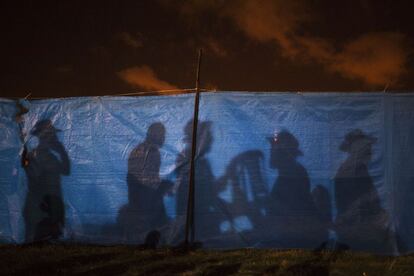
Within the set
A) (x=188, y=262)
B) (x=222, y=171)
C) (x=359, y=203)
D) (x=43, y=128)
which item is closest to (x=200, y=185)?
(x=222, y=171)

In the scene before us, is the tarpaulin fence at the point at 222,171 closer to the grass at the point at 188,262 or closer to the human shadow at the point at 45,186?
the human shadow at the point at 45,186

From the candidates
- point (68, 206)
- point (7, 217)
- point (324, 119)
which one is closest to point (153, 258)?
point (68, 206)

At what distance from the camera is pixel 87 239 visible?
5695 mm

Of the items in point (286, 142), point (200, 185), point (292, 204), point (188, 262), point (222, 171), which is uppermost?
point (286, 142)

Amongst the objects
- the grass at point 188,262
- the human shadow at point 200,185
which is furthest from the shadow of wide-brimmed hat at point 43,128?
the human shadow at point 200,185

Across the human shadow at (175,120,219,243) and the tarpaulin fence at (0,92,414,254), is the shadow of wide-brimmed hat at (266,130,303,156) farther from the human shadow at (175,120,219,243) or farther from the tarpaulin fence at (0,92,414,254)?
the human shadow at (175,120,219,243)

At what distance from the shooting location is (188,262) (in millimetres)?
4879

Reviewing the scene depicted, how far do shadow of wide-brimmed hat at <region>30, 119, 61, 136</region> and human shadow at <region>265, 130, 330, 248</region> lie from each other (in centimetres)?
334

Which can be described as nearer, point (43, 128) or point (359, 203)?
point (359, 203)

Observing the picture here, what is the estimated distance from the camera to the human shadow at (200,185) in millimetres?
5445

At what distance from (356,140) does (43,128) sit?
15.2ft

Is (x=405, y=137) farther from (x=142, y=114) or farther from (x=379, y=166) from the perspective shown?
(x=142, y=114)

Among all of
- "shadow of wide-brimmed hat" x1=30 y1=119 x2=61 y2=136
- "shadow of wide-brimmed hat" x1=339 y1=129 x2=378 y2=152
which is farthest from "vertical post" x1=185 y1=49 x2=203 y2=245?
"shadow of wide-brimmed hat" x1=30 y1=119 x2=61 y2=136

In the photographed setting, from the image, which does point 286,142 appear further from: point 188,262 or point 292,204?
point 188,262
